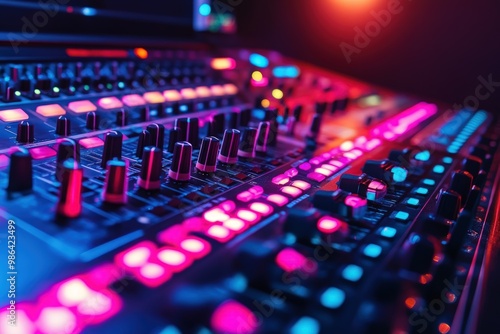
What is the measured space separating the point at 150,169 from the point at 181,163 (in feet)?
Answer: 0.24

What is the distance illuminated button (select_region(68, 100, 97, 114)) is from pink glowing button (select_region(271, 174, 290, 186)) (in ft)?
1.70

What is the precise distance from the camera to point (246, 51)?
198 cm

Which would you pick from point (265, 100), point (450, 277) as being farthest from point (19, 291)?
point (265, 100)

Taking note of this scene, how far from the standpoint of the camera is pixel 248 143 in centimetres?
112

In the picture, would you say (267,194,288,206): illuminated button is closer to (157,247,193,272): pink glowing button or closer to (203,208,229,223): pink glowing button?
(203,208,229,223): pink glowing button

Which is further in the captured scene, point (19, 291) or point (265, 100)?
point (265, 100)

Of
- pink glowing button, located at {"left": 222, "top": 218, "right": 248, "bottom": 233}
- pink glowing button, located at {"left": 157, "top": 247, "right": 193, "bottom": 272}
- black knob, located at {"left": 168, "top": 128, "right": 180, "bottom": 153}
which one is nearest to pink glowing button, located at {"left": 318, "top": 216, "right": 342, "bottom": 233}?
pink glowing button, located at {"left": 222, "top": 218, "right": 248, "bottom": 233}

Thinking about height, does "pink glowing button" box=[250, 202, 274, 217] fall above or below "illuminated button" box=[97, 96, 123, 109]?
below

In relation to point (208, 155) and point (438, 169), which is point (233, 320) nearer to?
point (208, 155)

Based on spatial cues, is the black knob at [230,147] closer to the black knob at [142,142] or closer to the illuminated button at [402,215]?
the black knob at [142,142]

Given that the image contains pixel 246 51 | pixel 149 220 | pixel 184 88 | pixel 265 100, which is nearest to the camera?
pixel 149 220

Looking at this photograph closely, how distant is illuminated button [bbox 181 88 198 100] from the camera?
1.52 m

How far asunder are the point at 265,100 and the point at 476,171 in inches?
31.2

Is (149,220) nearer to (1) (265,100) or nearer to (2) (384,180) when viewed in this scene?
(2) (384,180)
